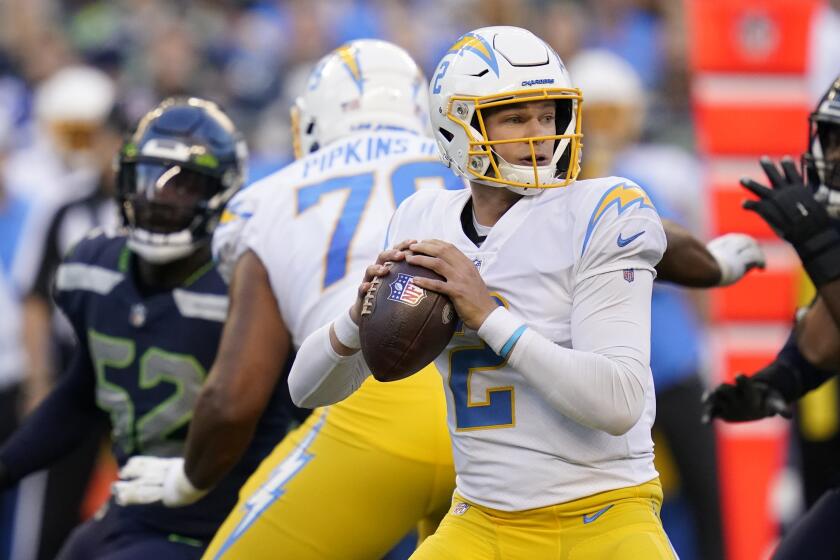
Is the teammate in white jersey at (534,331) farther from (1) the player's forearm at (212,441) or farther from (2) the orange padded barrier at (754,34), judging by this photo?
(2) the orange padded barrier at (754,34)

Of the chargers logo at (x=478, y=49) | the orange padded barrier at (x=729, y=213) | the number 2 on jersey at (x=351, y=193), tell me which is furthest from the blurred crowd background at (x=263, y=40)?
the chargers logo at (x=478, y=49)

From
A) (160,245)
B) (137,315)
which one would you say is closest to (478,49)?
(160,245)

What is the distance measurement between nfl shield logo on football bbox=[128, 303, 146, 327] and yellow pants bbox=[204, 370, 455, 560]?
69cm

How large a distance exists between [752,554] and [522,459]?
14.2 ft

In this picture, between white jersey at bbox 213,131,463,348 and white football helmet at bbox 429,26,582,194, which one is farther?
white jersey at bbox 213,131,463,348

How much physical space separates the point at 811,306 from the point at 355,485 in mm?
1372

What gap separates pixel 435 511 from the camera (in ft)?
13.1

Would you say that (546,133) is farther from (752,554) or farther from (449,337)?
(752,554)

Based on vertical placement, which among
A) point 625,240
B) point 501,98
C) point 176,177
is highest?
point 501,98

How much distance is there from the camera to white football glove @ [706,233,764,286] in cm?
411

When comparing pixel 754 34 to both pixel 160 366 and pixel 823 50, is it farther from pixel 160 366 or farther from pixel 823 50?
pixel 160 366

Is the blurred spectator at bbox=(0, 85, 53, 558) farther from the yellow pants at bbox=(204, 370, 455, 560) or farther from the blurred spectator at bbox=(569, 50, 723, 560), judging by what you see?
the yellow pants at bbox=(204, 370, 455, 560)

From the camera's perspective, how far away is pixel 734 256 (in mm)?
4152

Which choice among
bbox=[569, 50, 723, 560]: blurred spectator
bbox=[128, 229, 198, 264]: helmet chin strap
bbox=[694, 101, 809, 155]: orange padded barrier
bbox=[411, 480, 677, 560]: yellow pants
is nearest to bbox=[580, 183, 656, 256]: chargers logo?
bbox=[411, 480, 677, 560]: yellow pants
